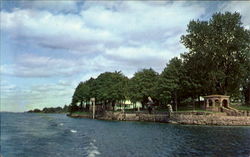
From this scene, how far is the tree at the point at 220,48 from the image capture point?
290 ft

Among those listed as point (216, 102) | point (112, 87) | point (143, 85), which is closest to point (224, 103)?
point (216, 102)

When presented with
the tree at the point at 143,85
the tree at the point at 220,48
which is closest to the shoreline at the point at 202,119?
the tree at the point at 220,48

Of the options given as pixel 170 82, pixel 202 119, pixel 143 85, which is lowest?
pixel 202 119

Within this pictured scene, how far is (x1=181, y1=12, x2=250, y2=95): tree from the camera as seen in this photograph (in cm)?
8825

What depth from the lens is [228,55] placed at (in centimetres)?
9000

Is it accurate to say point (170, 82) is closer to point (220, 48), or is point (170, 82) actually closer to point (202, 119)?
point (220, 48)

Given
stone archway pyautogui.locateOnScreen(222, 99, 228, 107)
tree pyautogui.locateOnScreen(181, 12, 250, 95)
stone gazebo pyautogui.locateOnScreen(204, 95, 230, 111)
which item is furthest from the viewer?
tree pyautogui.locateOnScreen(181, 12, 250, 95)

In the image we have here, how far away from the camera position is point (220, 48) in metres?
86.2

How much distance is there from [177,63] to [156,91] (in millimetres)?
12110

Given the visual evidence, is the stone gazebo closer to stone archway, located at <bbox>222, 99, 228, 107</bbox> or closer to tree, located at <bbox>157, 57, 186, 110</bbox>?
stone archway, located at <bbox>222, 99, 228, 107</bbox>

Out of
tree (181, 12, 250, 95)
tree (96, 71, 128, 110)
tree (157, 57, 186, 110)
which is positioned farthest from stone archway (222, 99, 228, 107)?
tree (96, 71, 128, 110)

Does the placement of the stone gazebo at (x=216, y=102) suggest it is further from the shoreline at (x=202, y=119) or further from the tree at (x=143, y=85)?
the tree at (x=143, y=85)

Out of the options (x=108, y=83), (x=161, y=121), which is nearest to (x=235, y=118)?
(x=161, y=121)

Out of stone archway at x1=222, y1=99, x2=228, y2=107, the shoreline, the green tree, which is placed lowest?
the shoreline
